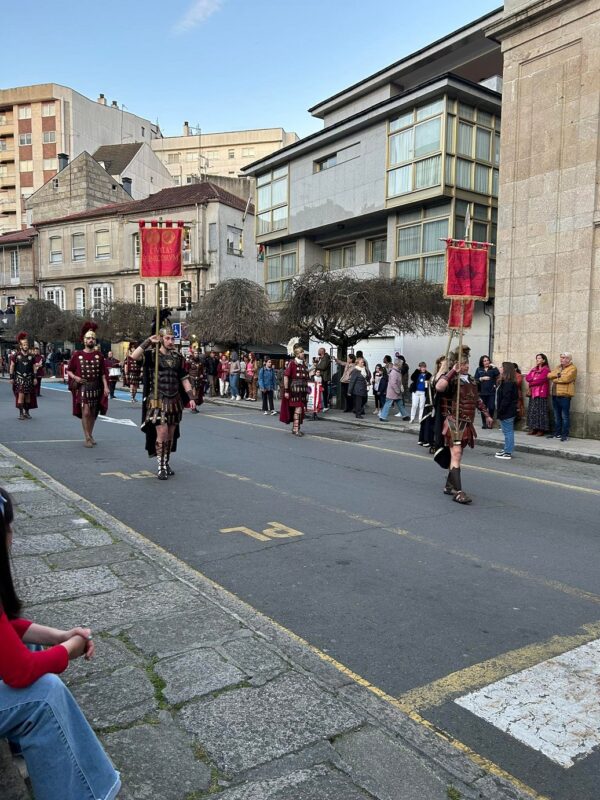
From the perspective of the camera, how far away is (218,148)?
76.5 metres

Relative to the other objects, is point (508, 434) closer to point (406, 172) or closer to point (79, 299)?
point (406, 172)

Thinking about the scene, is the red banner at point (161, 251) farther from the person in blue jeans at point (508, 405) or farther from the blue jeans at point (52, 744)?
the blue jeans at point (52, 744)

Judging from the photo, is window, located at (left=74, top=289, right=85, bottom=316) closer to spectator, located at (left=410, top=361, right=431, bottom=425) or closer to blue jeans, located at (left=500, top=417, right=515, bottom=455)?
spectator, located at (left=410, top=361, right=431, bottom=425)

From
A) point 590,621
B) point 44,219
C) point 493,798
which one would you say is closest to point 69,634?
point 493,798

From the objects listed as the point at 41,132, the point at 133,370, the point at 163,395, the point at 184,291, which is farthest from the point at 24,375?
the point at 41,132

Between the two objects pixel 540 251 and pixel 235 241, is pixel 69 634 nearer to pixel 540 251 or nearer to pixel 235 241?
pixel 540 251

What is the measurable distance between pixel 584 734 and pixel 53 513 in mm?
4998

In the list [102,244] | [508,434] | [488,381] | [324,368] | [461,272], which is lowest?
[508,434]

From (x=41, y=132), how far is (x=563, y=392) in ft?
207

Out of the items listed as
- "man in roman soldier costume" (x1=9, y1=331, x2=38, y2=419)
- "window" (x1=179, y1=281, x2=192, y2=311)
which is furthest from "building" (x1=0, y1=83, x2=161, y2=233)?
"man in roman soldier costume" (x1=9, y1=331, x2=38, y2=419)

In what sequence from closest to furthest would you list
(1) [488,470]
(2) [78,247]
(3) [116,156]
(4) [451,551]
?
(4) [451,551]
(1) [488,470]
(2) [78,247]
(3) [116,156]

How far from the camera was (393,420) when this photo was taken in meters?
17.5

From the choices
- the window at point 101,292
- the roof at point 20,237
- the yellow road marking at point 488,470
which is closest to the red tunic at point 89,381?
the yellow road marking at point 488,470

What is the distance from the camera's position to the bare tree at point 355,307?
18.4m
